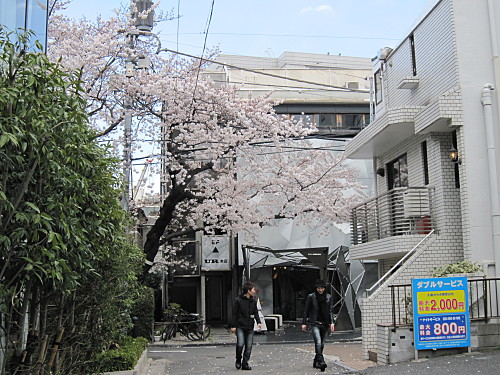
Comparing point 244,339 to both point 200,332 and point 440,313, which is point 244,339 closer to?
point 440,313

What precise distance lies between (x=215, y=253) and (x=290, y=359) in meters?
13.4

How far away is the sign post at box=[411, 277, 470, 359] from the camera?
11.6 m

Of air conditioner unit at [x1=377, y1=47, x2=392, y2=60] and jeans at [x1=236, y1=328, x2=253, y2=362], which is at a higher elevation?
air conditioner unit at [x1=377, y1=47, x2=392, y2=60]

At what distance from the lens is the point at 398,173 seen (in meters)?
18.7

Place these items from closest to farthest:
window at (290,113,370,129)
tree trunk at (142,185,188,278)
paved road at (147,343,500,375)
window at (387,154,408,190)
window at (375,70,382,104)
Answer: paved road at (147,343,500,375)
window at (387,154,408,190)
tree trunk at (142,185,188,278)
window at (375,70,382,104)
window at (290,113,370,129)

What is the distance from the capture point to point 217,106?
67.5 ft

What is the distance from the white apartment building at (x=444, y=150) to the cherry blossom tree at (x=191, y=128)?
5.38 metres

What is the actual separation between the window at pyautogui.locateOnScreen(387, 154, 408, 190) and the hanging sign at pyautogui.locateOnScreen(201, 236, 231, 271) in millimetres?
10482

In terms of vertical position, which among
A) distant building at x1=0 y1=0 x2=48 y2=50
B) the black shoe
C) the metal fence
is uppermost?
distant building at x1=0 y1=0 x2=48 y2=50

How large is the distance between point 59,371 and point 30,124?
4.27 metres

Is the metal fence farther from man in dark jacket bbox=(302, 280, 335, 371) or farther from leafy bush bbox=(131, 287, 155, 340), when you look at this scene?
leafy bush bbox=(131, 287, 155, 340)

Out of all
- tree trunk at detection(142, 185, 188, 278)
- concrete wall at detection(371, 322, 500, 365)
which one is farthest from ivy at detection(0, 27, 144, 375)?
tree trunk at detection(142, 185, 188, 278)

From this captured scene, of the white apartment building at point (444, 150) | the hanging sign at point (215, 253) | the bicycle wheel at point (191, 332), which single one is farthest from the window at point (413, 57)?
the hanging sign at point (215, 253)

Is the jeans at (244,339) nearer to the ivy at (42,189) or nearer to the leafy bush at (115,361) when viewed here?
the leafy bush at (115,361)
